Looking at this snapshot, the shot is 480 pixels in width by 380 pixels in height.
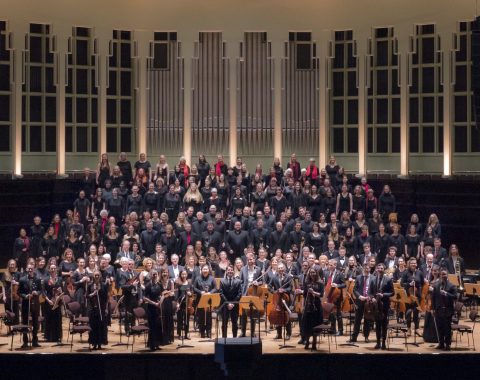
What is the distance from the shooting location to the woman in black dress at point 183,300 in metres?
15.4

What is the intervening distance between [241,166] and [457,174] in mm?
4402

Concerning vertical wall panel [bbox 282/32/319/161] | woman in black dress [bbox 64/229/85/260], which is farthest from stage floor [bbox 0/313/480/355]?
vertical wall panel [bbox 282/32/319/161]

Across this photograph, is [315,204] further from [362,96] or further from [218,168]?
[362,96]

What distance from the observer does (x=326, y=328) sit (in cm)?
1468

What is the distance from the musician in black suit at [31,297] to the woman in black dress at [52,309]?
0.48ft

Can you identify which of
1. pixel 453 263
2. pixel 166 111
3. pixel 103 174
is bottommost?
pixel 453 263

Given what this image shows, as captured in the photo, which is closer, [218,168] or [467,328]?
[467,328]

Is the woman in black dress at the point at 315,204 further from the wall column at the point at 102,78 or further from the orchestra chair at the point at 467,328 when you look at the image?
→ the wall column at the point at 102,78

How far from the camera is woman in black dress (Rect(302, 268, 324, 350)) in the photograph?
48.9ft

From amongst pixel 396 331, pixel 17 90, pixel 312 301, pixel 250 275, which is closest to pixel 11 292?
pixel 250 275

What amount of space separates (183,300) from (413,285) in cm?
336

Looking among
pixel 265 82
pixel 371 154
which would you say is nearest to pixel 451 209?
pixel 371 154
